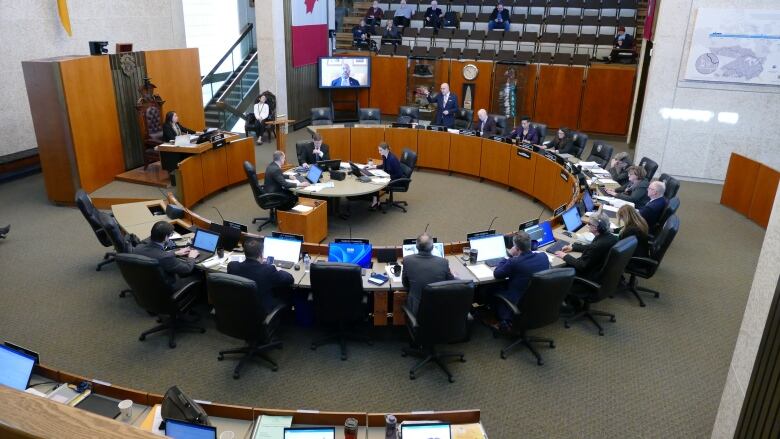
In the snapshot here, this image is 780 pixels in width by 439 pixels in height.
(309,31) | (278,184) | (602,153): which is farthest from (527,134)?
(309,31)

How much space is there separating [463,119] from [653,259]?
6.78 m

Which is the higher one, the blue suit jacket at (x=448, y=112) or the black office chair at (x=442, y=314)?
the blue suit jacket at (x=448, y=112)

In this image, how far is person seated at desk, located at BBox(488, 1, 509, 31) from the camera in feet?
56.1

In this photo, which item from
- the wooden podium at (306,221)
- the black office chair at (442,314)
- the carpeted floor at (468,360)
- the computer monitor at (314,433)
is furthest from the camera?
the wooden podium at (306,221)

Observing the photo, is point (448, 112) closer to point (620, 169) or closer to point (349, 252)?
point (620, 169)

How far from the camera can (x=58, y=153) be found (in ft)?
30.2

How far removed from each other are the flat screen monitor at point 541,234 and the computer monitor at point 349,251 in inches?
73.9

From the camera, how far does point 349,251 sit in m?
5.76

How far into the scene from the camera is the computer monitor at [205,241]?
240 inches

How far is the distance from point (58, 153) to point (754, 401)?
32.6 ft

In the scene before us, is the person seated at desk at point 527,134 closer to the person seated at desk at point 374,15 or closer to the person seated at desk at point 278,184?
the person seated at desk at point 278,184

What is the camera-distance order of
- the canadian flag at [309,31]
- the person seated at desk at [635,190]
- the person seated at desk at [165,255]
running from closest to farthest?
the person seated at desk at [165,255] < the person seated at desk at [635,190] < the canadian flag at [309,31]

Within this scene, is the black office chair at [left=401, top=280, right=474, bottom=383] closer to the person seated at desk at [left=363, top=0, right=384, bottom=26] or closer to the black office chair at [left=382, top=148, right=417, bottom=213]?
the black office chair at [left=382, top=148, right=417, bottom=213]

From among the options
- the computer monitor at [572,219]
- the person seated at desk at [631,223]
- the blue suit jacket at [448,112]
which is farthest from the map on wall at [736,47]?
the person seated at desk at [631,223]
